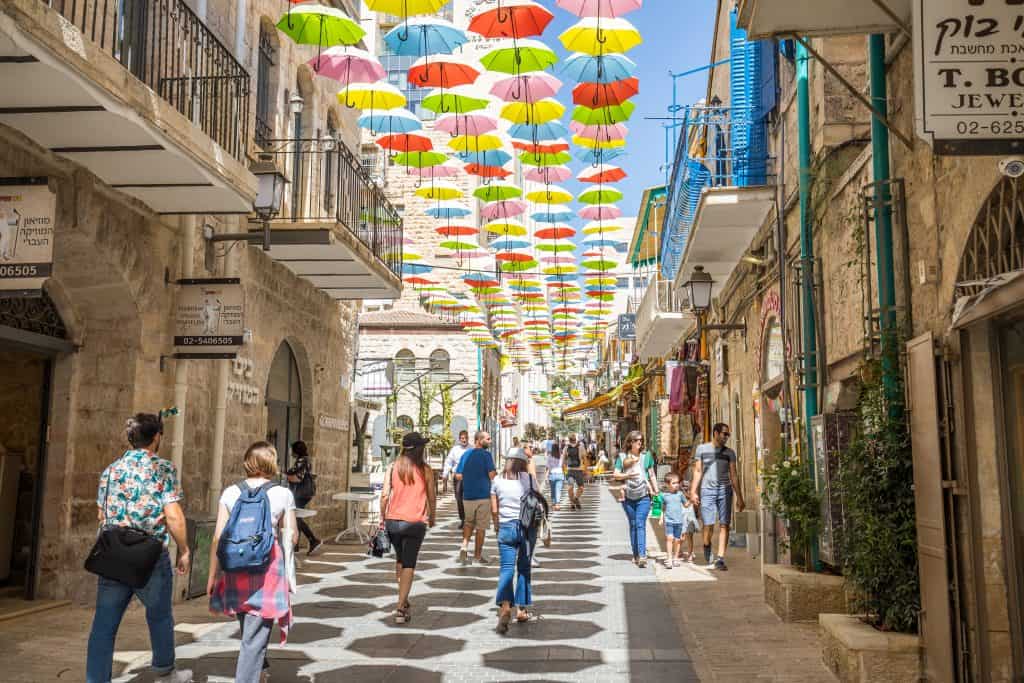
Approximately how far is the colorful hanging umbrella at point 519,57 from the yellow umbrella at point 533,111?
0.76 meters

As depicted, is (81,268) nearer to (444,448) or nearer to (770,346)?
(770,346)

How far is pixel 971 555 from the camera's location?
16.8 feet

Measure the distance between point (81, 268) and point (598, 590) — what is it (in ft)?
20.8

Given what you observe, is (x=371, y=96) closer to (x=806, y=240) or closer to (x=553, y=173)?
(x=553, y=173)

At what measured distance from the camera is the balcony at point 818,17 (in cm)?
536

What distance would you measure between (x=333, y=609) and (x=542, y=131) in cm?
833

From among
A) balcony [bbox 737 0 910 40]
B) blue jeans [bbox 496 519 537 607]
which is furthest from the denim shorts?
balcony [bbox 737 0 910 40]

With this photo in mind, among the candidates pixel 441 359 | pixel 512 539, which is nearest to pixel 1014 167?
pixel 512 539

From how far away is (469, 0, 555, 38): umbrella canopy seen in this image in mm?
10250

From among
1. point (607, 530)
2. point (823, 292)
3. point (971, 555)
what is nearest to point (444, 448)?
point (607, 530)

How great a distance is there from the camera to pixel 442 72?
11883mm

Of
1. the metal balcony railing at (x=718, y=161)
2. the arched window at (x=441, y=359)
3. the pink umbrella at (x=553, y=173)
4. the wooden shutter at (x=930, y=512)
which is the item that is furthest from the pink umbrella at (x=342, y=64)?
the arched window at (x=441, y=359)

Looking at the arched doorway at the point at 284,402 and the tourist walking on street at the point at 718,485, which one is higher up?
the arched doorway at the point at 284,402

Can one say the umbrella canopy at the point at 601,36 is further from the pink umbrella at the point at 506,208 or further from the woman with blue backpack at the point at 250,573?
the pink umbrella at the point at 506,208
